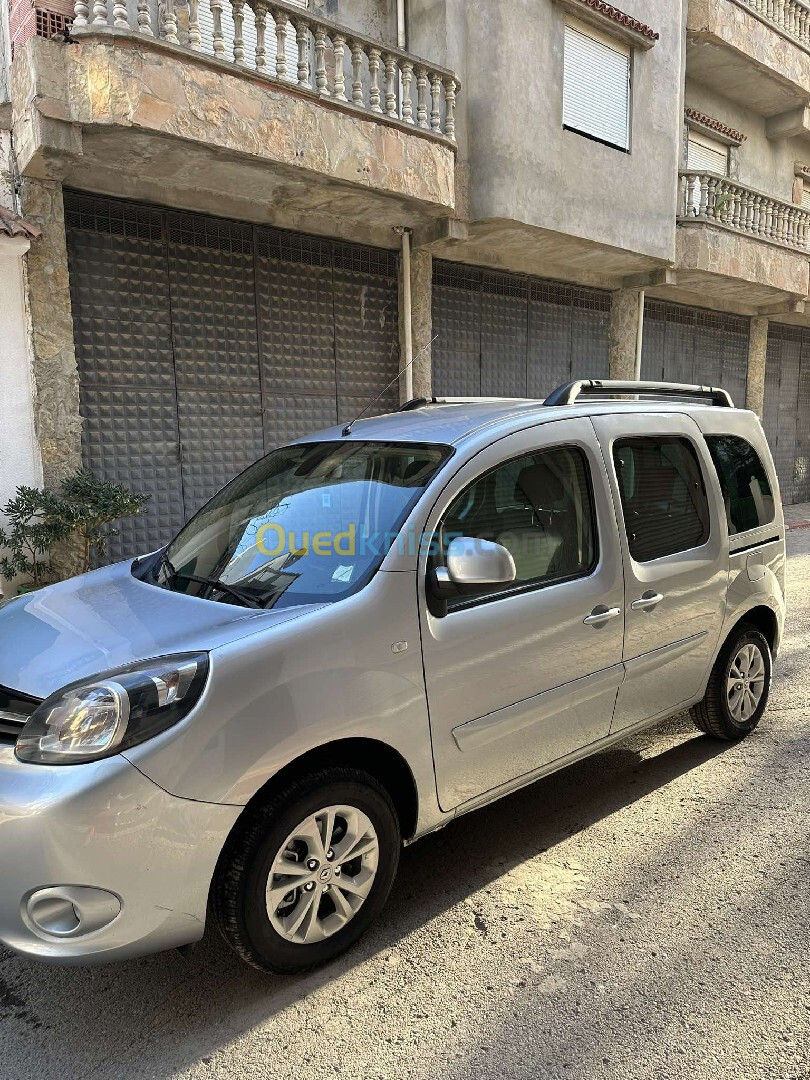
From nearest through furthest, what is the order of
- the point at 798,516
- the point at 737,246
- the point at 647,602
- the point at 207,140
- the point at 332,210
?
the point at 647,602 → the point at 207,140 → the point at 332,210 → the point at 737,246 → the point at 798,516

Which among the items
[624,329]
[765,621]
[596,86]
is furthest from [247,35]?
[624,329]

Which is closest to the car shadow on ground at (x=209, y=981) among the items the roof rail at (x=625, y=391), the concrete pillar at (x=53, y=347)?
the roof rail at (x=625, y=391)

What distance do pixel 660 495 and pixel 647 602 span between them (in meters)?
0.53

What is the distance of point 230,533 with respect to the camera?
3.17 m

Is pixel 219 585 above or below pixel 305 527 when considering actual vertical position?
below

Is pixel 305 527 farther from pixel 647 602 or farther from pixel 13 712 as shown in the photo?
pixel 647 602

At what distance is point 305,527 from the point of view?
292 centimetres

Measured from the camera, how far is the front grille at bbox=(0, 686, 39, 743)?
221cm

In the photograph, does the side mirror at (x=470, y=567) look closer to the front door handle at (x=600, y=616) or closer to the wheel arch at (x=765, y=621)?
the front door handle at (x=600, y=616)

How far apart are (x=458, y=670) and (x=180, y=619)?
95 centimetres

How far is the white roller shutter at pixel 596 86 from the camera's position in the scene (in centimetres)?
923

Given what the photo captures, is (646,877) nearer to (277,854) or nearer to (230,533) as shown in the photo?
(277,854)

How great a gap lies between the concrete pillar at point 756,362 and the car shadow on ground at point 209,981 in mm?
14267

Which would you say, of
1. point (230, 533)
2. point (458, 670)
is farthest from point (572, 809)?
point (230, 533)
